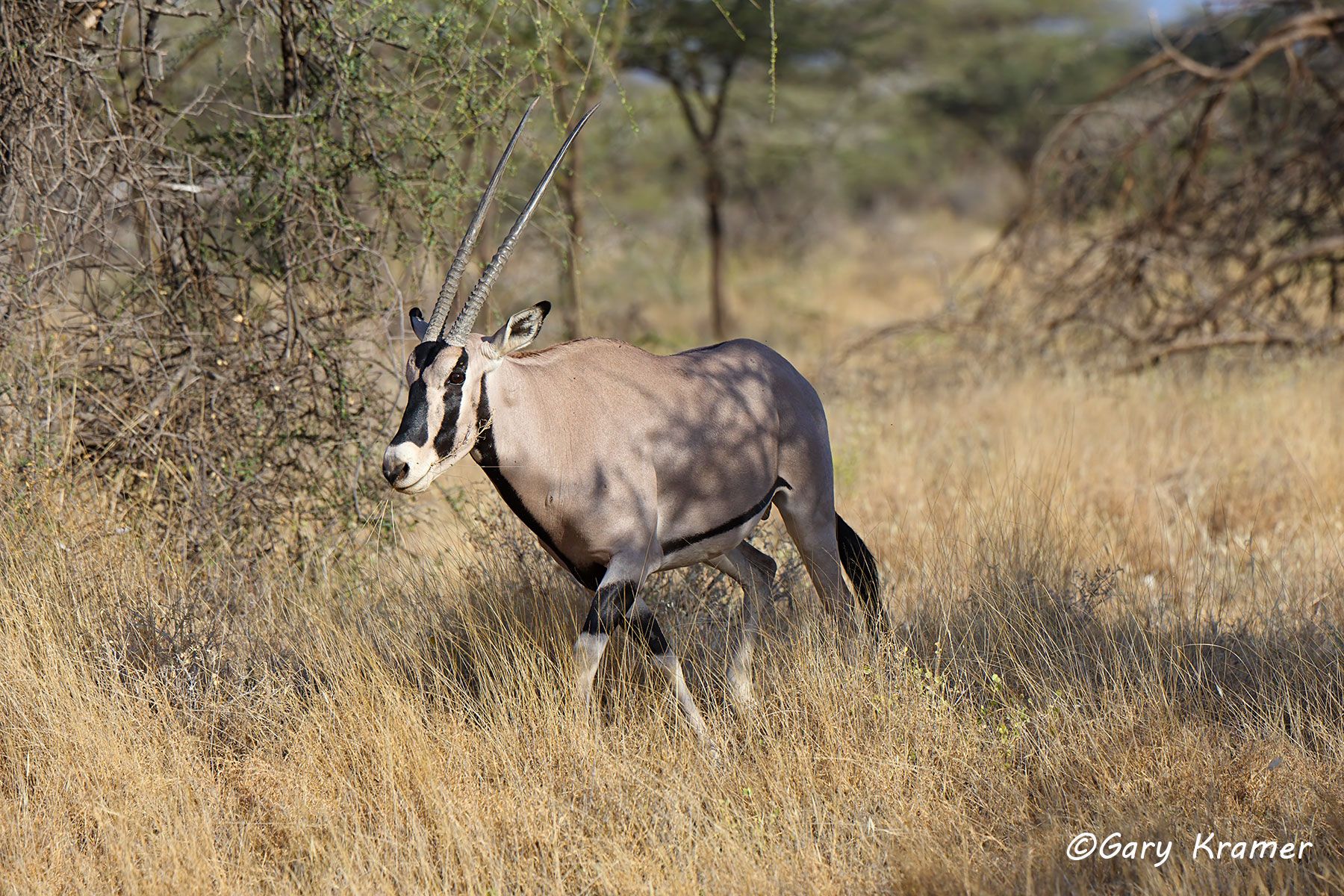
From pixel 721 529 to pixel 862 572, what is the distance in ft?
2.49

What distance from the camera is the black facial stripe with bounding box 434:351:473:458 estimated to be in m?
3.21

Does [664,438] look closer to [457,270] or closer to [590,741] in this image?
[457,270]

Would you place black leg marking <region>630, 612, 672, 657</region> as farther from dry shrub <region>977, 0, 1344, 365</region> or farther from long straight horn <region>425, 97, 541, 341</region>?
dry shrub <region>977, 0, 1344, 365</region>

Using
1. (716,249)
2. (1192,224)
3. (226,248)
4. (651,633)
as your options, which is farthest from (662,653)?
(716,249)

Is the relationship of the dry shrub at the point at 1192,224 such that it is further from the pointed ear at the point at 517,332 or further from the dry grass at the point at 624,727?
the pointed ear at the point at 517,332

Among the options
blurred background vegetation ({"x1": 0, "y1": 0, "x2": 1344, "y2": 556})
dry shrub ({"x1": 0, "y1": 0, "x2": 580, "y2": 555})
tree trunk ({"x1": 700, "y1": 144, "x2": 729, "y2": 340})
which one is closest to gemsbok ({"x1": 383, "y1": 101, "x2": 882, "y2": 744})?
blurred background vegetation ({"x1": 0, "y1": 0, "x2": 1344, "y2": 556})

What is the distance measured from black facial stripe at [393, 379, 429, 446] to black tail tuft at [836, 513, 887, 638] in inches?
63.3

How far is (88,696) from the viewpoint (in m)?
3.58

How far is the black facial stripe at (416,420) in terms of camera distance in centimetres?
313

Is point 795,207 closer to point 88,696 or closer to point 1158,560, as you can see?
point 1158,560

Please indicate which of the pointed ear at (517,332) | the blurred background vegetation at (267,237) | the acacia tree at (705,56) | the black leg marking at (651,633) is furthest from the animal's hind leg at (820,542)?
the acacia tree at (705,56)

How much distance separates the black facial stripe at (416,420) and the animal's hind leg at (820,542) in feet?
4.21

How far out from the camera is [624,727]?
143 inches

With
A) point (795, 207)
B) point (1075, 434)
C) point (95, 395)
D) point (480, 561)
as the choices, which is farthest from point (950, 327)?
point (795, 207)
